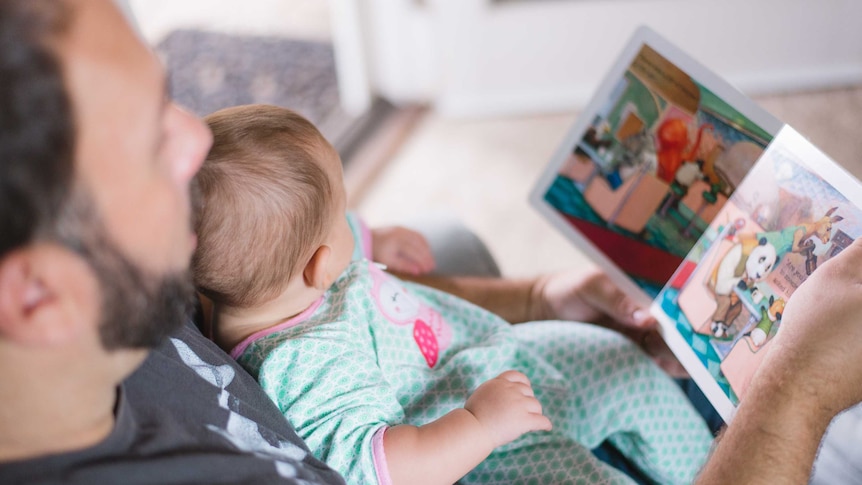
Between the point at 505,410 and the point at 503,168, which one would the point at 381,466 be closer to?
the point at 505,410

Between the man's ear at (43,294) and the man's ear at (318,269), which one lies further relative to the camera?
→ the man's ear at (318,269)

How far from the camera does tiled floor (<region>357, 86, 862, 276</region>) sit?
201 centimetres

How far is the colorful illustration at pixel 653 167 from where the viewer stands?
953mm

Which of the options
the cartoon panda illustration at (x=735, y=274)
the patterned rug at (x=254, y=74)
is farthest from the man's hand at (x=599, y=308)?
the patterned rug at (x=254, y=74)

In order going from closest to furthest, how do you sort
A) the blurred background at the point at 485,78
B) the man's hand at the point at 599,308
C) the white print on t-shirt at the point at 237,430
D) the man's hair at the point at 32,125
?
the man's hair at the point at 32,125 < the white print on t-shirt at the point at 237,430 < the man's hand at the point at 599,308 < the blurred background at the point at 485,78

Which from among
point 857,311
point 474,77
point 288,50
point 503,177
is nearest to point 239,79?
point 288,50

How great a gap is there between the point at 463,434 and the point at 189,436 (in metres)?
0.31

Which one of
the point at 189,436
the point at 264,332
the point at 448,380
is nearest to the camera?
the point at 189,436

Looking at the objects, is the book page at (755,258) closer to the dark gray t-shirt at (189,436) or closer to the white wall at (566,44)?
the dark gray t-shirt at (189,436)

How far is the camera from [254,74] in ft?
7.97

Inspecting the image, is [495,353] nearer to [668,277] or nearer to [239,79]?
[668,277]

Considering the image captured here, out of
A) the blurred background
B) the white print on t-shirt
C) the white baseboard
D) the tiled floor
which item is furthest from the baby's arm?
the white baseboard

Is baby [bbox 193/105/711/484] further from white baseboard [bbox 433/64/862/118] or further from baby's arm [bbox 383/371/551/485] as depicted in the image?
white baseboard [bbox 433/64/862/118]

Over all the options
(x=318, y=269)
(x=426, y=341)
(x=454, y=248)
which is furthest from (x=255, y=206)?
(x=454, y=248)
